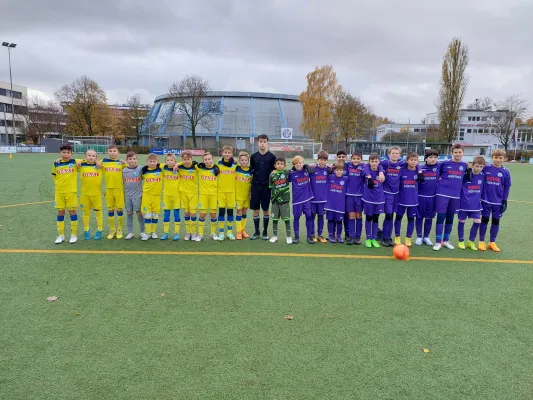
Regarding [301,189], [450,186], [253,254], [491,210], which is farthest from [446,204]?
[253,254]

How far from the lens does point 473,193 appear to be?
6508 mm

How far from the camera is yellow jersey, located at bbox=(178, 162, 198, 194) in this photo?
6.75 m

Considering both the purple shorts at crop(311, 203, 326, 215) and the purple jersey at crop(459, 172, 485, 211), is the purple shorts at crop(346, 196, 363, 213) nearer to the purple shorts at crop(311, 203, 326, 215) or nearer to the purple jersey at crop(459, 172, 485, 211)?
the purple shorts at crop(311, 203, 326, 215)

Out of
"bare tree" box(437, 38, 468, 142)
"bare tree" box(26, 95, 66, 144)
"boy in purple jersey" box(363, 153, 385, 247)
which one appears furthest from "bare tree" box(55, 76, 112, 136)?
"boy in purple jersey" box(363, 153, 385, 247)

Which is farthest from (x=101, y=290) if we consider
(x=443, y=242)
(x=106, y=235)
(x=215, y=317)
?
(x=443, y=242)

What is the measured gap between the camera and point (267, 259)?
19.0ft

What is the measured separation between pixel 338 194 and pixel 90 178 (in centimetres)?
466

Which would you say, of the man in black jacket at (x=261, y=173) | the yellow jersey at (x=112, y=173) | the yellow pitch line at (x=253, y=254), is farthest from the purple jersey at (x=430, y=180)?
the yellow jersey at (x=112, y=173)

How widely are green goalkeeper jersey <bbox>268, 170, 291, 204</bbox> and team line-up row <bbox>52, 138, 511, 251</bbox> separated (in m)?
0.02

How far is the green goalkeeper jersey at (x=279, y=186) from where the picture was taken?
6.62 metres

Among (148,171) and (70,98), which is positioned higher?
(70,98)

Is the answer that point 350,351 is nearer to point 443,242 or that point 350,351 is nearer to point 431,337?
point 431,337

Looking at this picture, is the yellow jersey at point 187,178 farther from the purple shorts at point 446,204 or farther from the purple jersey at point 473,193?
the purple jersey at point 473,193

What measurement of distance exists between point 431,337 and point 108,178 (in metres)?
5.89
